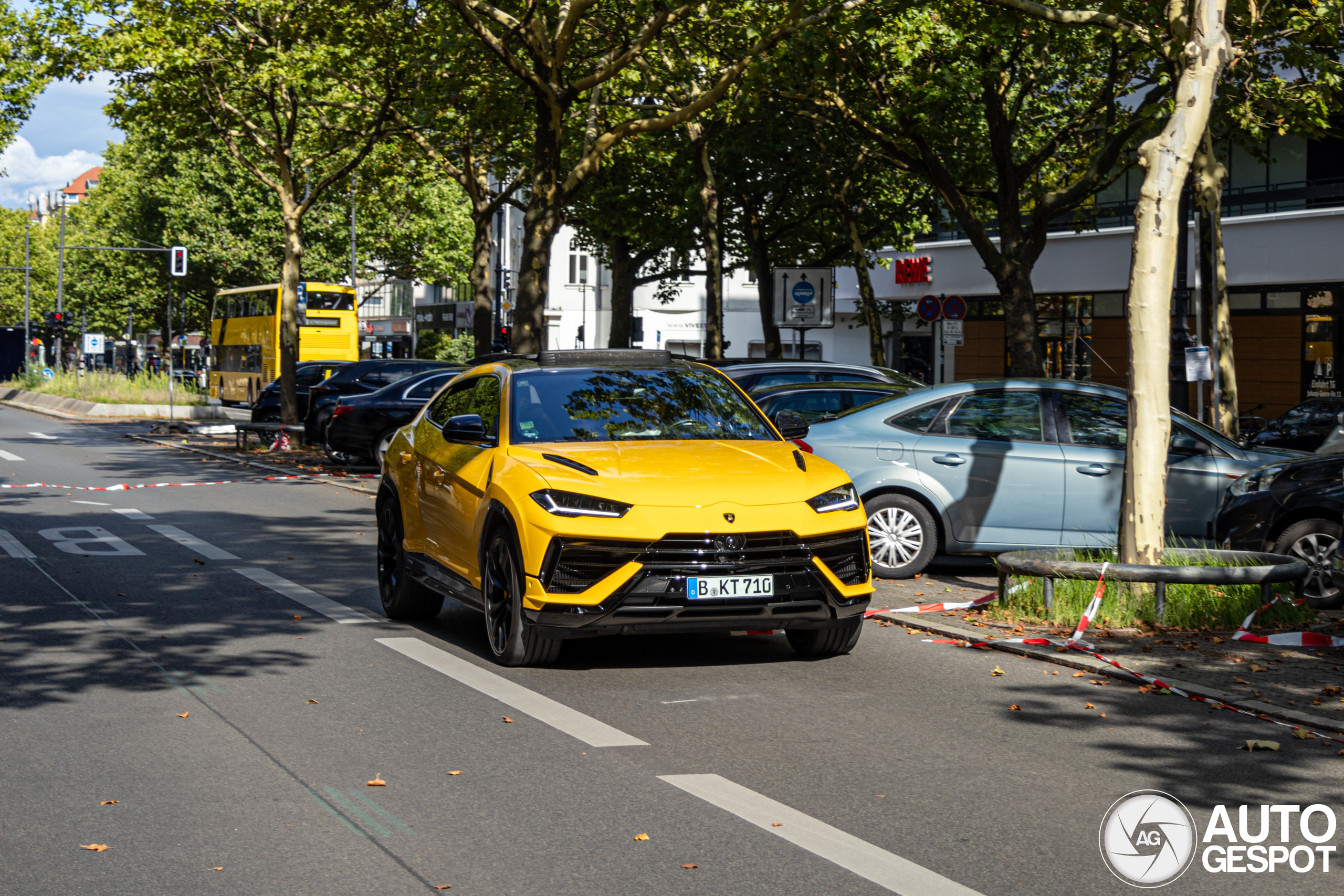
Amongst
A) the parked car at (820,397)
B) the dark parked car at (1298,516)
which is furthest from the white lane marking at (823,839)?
the parked car at (820,397)

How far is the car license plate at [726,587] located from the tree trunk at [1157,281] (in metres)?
3.34

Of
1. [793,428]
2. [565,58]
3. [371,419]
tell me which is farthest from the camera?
[371,419]

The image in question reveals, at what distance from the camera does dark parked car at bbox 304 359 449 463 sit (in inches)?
1035

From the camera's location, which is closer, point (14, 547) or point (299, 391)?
point (14, 547)

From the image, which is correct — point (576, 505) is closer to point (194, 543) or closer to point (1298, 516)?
point (1298, 516)

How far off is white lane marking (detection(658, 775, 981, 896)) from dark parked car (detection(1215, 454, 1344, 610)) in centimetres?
611

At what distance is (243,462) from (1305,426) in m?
16.5

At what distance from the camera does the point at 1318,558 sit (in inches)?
413

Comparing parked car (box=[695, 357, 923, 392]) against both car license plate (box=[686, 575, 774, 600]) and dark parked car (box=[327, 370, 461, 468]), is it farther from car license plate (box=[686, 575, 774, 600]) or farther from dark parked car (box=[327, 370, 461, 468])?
car license plate (box=[686, 575, 774, 600])

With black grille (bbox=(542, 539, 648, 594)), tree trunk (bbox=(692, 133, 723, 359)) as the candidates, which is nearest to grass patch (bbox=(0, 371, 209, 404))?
tree trunk (bbox=(692, 133, 723, 359))

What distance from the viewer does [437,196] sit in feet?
220

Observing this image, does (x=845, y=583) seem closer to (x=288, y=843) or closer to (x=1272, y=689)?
(x=1272, y=689)

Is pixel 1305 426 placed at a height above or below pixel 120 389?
below

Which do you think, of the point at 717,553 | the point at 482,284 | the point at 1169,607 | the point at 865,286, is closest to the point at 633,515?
the point at 717,553
